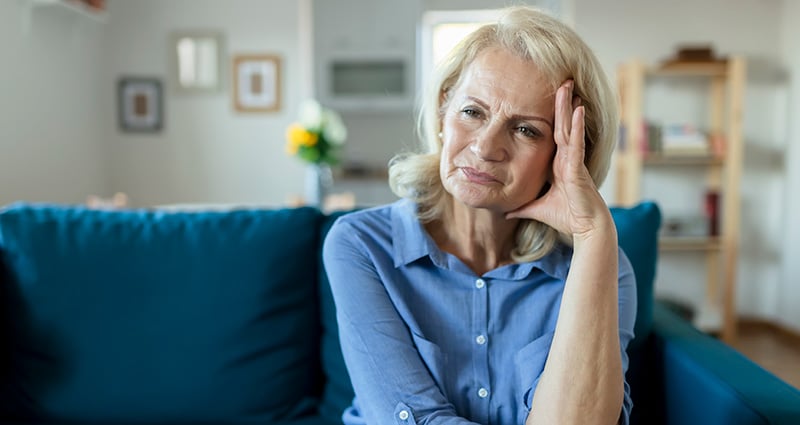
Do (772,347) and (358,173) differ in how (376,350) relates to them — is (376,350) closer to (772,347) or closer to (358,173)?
(772,347)

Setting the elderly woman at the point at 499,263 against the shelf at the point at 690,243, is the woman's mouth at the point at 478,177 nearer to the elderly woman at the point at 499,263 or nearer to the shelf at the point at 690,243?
the elderly woman at the point at 499,263

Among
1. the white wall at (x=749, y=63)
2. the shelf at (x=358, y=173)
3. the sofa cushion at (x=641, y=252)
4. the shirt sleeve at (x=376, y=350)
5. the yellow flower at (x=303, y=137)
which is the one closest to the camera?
the shirt sleeve at (x=376, y=350)

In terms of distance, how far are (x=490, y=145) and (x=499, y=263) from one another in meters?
0.28

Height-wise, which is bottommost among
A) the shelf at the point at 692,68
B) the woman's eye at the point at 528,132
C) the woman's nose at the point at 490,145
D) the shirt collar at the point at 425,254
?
the shirt collar at the point at 425,254

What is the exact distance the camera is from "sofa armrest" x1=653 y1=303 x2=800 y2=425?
1.24 metres

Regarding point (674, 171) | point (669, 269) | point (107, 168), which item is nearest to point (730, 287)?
point (669, 269)

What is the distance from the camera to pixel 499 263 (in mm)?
1423

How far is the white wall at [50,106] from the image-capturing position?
3.89 metres

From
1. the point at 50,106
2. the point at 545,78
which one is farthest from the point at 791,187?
the point at 50,106

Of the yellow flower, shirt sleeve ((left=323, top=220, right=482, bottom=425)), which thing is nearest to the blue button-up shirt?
shirt sleeve ((left=323, top=220, right=482, bottom=425))

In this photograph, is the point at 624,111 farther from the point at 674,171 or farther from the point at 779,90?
the point at 779,90

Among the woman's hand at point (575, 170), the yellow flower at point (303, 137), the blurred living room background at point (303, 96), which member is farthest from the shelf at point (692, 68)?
the woman's hand at point (575, 170)

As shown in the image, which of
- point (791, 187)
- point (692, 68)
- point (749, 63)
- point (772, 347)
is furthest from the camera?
point (749, 63)

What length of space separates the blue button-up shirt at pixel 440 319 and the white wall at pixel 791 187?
393cm
